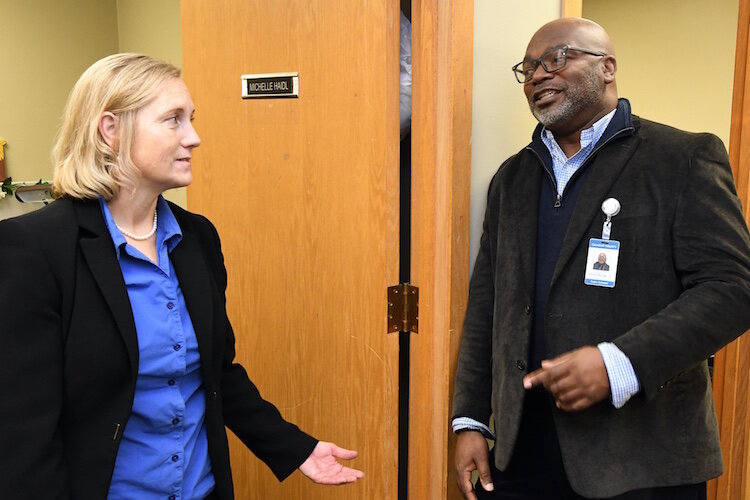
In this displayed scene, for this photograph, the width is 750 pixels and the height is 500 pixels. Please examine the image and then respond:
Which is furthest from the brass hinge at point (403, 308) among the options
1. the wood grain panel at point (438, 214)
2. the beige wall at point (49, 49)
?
the beige wall at point (49, 49)

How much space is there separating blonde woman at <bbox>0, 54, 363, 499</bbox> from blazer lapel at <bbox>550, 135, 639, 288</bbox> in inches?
27.5

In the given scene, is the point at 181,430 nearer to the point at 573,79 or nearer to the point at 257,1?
the point at 573,79

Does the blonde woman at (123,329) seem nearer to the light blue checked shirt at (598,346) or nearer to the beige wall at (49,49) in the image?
the light blue checked shirt at (598,346)

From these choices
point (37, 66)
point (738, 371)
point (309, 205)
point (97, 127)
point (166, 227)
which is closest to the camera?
point (97, 127)

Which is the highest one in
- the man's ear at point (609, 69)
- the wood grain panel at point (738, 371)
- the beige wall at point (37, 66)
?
the beige wall at point (37, 66)

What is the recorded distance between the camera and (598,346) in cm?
132

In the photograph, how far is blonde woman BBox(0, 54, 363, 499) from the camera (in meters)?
1.12

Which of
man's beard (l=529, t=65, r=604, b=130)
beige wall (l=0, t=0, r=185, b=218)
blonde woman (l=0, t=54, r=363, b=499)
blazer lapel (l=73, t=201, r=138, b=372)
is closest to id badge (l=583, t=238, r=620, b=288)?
man's beard (l=529, t=65, r=604, b=130)

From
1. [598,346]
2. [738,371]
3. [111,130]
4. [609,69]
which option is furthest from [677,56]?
[111,130]

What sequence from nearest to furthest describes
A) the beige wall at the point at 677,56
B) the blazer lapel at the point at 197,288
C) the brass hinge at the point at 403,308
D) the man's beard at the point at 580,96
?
the blazer lapel at the point at 197,288
the man's beard at the point at 580,96
the brass hinge at the point at 403,308
the beige wall at the point at 677,56

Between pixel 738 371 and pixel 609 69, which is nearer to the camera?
pixel 609 69

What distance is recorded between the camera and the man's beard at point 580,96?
153cm

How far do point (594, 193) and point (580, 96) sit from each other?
0.81ft

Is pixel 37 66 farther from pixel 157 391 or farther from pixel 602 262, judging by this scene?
pixel 602 262
